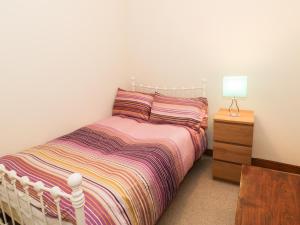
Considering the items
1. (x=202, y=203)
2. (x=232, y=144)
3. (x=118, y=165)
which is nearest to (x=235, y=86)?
(x=232, y=144)

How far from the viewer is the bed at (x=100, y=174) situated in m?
1.25

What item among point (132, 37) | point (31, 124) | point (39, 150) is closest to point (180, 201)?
point (39, 150)

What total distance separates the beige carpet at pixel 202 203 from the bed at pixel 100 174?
0.27 meters

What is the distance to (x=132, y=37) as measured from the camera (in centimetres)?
316

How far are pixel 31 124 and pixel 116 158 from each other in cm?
90

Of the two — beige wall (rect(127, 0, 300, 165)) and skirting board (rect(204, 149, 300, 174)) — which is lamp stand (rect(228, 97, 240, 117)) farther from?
skirting board (rect(204, 149, 300, 174))

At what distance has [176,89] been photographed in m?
2.99

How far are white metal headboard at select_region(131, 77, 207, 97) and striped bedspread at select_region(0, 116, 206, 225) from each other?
1.97ft

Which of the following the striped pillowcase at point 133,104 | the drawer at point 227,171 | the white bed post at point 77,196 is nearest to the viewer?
the white bed post at point 77,196

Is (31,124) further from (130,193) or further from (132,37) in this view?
(132,37)

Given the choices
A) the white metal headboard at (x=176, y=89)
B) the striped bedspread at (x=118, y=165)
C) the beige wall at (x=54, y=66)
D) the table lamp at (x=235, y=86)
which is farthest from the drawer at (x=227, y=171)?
the beige wall at (x=54, y=66)

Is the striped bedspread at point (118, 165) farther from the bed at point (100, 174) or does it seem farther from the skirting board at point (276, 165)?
the skirting board at point (276, 165)

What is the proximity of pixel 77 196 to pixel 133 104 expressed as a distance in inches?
72.5

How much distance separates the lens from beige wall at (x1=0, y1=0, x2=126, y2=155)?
6.33ft
